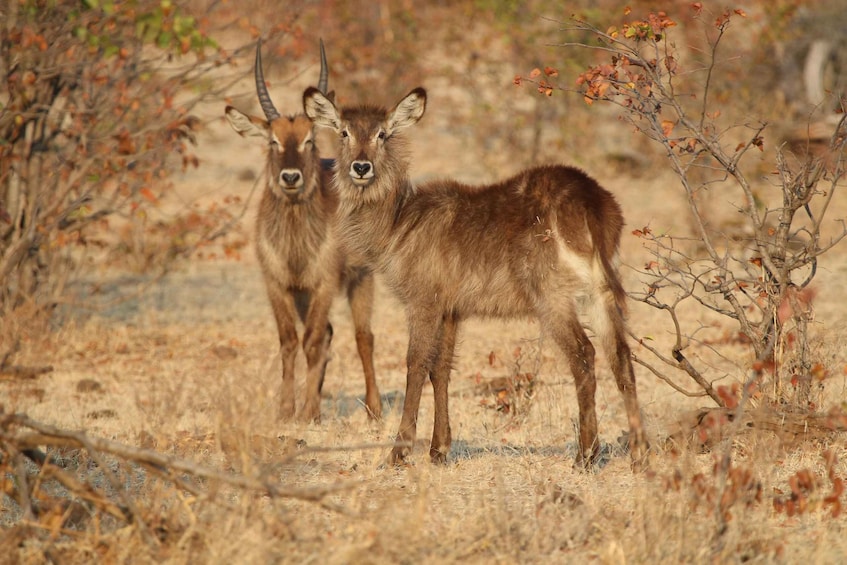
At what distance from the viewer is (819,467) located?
15.2 feet

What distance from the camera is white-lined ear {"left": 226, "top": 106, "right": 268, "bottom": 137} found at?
693cm

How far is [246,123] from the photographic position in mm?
7031

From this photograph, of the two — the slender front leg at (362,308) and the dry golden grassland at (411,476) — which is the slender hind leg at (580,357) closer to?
the dry golden grassland at (411,476)

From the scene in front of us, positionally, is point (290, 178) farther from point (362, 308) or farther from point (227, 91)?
point (227, 91)

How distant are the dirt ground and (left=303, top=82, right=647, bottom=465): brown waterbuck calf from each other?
0.81ft

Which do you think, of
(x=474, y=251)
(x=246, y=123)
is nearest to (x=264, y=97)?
(x=246, y=123)

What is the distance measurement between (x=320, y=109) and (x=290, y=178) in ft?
3.25

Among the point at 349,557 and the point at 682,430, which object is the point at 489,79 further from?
the point at 349,557

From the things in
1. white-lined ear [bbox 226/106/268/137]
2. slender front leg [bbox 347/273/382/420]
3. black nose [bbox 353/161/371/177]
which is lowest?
slender front leg [bbox 347/273/382/420]

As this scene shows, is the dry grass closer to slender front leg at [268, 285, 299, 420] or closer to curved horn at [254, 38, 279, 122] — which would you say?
slender front leg at [268, 285, 299, 420]

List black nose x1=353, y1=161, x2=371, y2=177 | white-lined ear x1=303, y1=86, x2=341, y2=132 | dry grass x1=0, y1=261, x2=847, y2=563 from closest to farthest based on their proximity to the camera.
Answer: dry grass x1=0, y1=261, x2=847, y2=563 → black nose x1=353, y1=161, x2=371, y2=177 → white-lined ear x1=303, y1=86, x2=341, y2=132

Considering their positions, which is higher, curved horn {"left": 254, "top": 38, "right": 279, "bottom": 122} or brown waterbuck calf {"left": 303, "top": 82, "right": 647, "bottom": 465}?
curved horn {"left": 254, "top": 38, "right": 279, "bottom": 122}

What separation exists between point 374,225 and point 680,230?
7326 mm

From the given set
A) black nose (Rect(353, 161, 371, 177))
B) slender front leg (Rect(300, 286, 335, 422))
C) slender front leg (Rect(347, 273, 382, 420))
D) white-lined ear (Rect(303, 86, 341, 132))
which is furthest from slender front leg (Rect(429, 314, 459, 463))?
slender front leg (Rect(347, 273, 382, 420))
